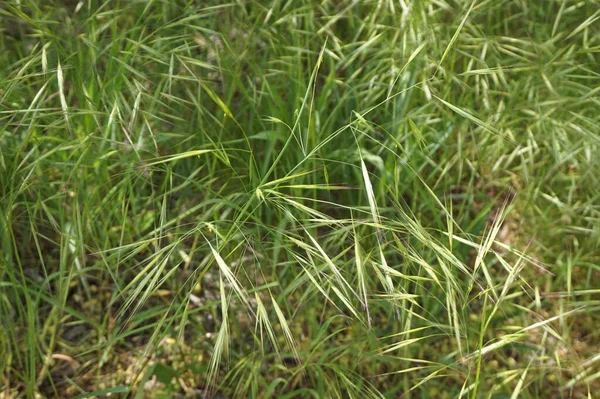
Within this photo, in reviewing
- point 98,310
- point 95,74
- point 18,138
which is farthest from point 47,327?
point 95,74

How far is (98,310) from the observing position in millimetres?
1726

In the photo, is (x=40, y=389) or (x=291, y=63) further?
(x=291, y=63)

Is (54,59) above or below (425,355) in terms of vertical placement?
above

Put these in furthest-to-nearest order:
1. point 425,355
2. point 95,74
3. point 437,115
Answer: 1. point 437,115
2. point 425,355
3. point 95,74

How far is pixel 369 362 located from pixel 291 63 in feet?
2.42

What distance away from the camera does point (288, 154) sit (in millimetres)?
1755

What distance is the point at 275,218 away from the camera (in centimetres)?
184

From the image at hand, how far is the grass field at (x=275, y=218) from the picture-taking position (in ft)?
5.04

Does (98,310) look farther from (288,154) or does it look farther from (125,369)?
(288,154)

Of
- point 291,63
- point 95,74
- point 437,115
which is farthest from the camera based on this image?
point 437,115

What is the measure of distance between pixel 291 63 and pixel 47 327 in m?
0.83

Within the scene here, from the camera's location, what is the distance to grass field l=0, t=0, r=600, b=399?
1.54 metres

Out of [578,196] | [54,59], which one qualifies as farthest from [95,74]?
[578,196]

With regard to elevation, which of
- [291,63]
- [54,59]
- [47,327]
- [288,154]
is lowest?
[47,327]
